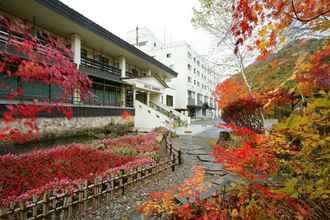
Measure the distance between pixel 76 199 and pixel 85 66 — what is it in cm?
1245

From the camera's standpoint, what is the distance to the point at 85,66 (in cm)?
1359

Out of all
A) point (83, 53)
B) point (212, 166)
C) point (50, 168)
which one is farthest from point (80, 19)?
point (212, 166)

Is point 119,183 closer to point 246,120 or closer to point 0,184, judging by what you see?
point 0,184

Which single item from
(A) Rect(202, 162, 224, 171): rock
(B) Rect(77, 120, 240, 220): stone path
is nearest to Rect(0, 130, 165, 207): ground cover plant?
(B) Rect(77, 120, 240, 220): stone path

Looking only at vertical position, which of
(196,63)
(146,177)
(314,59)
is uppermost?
(196,63)

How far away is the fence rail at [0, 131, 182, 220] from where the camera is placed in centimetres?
257

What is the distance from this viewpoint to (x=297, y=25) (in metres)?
2.91

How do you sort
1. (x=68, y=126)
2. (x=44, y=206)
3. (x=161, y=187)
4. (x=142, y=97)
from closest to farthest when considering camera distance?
(x=44, y=206) < (x=161, y=187) < (x=68, y=126) < (x=142, y=97)

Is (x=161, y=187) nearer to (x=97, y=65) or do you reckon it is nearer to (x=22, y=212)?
(x=22, y=212)

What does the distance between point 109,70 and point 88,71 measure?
12.6ft

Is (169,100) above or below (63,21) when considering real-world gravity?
below

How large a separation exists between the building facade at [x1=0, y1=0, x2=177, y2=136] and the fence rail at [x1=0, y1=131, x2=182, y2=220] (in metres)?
2.48

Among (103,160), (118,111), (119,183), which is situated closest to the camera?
(119,183)

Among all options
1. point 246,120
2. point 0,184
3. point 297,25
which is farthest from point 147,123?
point 297,25
